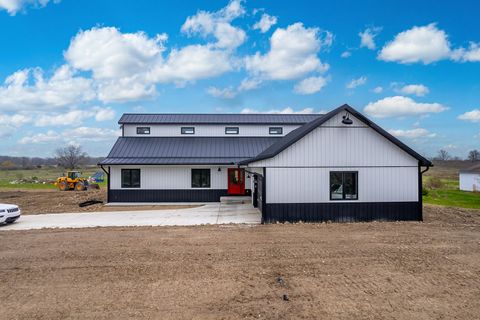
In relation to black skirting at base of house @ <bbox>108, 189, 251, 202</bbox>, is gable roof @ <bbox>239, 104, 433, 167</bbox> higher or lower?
higher

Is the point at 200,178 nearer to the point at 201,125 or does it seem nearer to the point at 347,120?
the point at 201,125

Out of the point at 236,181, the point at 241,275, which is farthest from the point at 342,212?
the point at 236,181

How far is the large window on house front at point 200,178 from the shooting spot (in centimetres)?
2036

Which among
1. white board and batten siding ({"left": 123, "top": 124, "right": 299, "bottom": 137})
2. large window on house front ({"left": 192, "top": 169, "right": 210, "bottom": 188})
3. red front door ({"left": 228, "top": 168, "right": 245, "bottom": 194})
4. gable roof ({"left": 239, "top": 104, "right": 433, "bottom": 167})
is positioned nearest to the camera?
gable roof ({"left": 239, "top": 104, "right": 433, "bottom": 167})

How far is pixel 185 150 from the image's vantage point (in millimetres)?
21672

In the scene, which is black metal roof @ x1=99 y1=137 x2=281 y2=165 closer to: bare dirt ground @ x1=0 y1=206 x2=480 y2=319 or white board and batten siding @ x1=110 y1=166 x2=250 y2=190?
white board and batten siding @ x1=110 y1=166 x2=250 y2=190

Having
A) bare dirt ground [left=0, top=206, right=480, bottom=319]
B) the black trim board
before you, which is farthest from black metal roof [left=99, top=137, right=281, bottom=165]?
bare dirt ground [left=0, top=206, right=480, bottom=319]

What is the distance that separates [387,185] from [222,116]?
14020 millimetres

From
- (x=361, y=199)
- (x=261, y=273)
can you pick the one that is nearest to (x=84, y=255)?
(x=261, y=273)

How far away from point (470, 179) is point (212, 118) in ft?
98.3

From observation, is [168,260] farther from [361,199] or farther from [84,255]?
[361,199]

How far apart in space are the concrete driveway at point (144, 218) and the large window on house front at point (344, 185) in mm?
3400

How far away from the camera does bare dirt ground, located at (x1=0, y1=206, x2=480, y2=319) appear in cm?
545

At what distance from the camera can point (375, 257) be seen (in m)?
8.29
